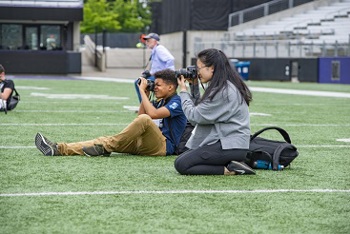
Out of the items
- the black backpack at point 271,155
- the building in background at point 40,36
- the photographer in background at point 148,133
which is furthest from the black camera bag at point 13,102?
the building in background at point 40,36

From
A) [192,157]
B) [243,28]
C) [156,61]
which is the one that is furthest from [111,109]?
[243,28]

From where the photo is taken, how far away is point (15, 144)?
10477 mm

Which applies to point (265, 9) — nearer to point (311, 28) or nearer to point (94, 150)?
point (311, 28)

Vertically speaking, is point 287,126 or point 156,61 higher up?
point 156,61

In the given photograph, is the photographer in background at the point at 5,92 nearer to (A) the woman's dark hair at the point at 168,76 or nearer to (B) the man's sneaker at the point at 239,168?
(A) the woman's dark hair at the point at 168,76

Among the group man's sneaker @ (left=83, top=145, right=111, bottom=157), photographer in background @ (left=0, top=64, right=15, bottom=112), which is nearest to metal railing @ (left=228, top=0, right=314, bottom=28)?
photographer in background @ (left=0, top=64, right=15, bottom=112)

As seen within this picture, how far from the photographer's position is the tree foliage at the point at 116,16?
7269 centimetres

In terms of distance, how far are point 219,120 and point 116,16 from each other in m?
66.1

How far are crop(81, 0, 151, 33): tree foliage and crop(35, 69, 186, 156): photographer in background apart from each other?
61607 mm

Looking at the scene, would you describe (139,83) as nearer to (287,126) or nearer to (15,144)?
(15,144)

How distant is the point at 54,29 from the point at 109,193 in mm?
40526

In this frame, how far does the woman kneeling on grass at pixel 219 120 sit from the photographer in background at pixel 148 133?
1.02 metres

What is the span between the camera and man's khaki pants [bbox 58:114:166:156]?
8992mm

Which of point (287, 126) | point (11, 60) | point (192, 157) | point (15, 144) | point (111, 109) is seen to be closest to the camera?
point (192, 157)
